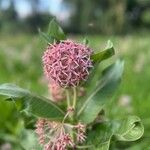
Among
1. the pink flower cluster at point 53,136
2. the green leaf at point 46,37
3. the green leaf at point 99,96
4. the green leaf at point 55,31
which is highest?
the green leaf at point 55,31

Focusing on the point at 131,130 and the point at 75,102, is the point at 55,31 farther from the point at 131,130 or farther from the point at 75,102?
the point at 131,130

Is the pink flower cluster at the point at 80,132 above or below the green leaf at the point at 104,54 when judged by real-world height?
below

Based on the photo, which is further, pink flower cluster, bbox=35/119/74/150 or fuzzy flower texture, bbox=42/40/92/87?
pink flower cluster, bbox=35/119/74/150

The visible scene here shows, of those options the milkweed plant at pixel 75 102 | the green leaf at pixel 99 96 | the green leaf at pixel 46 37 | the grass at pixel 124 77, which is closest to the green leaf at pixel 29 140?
the milkweed plant at pixel 75 102

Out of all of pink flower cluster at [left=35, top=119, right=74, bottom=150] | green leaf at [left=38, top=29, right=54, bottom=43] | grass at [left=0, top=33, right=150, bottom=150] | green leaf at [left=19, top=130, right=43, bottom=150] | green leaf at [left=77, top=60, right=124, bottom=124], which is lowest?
pink flower cluster at [left=35, top=119, right=74, bottom=150]

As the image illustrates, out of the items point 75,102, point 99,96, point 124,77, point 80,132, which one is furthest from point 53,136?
point 124,77

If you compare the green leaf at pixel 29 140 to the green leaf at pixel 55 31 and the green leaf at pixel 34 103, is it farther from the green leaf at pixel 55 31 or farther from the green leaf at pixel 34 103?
the green leaf at pixel 55 31

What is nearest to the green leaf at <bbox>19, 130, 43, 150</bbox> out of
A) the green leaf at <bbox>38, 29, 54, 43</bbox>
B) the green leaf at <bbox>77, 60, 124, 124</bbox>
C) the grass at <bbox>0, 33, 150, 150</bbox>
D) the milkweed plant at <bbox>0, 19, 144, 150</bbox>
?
the milkweed plant at <bbox>0, 19, 144, 150</bbox>

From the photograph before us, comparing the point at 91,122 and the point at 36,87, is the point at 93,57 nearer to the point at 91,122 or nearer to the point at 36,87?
the point at 91,122

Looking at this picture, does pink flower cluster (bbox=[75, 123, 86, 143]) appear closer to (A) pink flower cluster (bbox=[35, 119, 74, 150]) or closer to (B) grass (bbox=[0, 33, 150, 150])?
(A) pink flower cluster (bbox=[35, 119, 74, 150])
